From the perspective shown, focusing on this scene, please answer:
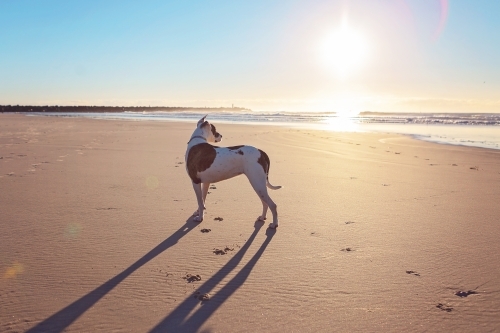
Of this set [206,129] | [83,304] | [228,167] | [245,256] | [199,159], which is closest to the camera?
[83,304]

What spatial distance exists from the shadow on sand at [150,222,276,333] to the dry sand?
1cm

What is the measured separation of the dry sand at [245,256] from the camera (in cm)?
306

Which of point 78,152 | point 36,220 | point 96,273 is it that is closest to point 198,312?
point 96,273

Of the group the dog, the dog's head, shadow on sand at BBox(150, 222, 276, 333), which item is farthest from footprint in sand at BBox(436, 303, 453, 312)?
the dog's head

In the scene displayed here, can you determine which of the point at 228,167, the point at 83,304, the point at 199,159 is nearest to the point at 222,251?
the point at 228,167

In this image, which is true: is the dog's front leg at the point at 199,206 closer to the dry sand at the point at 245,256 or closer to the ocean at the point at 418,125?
the dry sand at the point at 245,256

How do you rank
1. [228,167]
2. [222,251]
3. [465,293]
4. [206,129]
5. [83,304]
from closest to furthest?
1. [83,304]
2. [465,293]
3. [222,251]
4. [228,167]
5. [206,129]

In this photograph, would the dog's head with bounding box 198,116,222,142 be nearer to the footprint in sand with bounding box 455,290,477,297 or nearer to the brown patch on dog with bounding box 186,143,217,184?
the brown patch on dog with bounding box 186,143,217,184

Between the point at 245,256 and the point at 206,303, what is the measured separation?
113 centimetres

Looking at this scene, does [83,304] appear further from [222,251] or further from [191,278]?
[222,251]

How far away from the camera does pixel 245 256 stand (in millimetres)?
4332

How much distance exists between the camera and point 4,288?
11.1 ft

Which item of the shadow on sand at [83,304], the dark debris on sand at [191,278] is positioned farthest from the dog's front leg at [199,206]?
the dark debris on sand at [191,278]

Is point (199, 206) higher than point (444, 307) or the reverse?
higher
